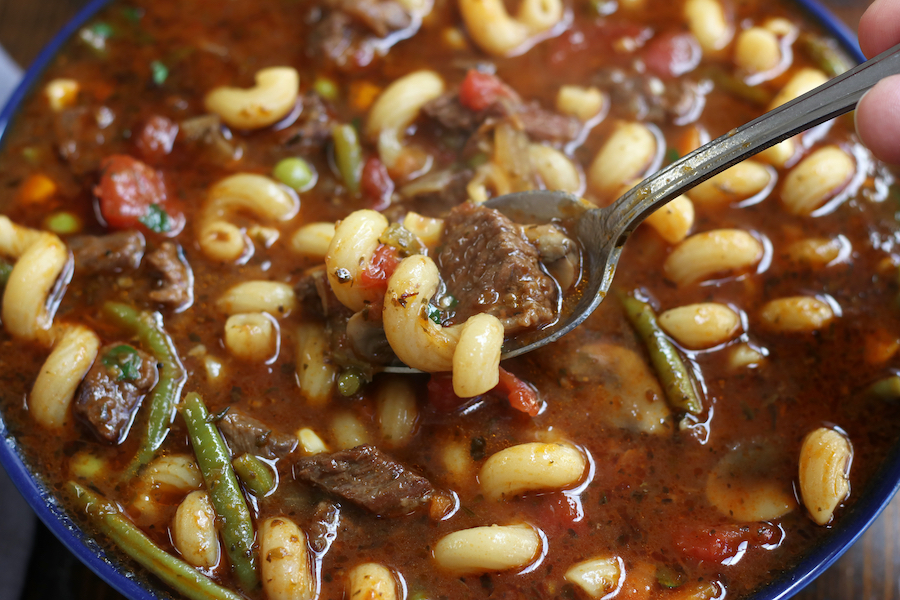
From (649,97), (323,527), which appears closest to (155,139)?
(323,527)

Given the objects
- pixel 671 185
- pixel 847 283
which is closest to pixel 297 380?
pixel 671 185

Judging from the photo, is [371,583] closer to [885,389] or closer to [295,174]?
[295,174]

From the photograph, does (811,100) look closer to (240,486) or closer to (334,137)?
(334,137)

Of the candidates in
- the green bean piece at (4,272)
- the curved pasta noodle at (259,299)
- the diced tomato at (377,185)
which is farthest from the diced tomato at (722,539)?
the green bean piece at (4,272)

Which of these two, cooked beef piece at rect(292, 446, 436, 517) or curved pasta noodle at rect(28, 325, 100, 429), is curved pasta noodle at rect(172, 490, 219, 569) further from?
curved pasta noodle at rect(28, 325, 100, 429)

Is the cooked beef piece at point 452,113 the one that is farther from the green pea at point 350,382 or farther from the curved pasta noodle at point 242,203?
the green pea at point 350,382

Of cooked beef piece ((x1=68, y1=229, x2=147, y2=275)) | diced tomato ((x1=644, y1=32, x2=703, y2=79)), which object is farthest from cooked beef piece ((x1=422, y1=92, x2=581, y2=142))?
cooked beef piece ((x1=68, y1=229, x2=147, y2=275))
